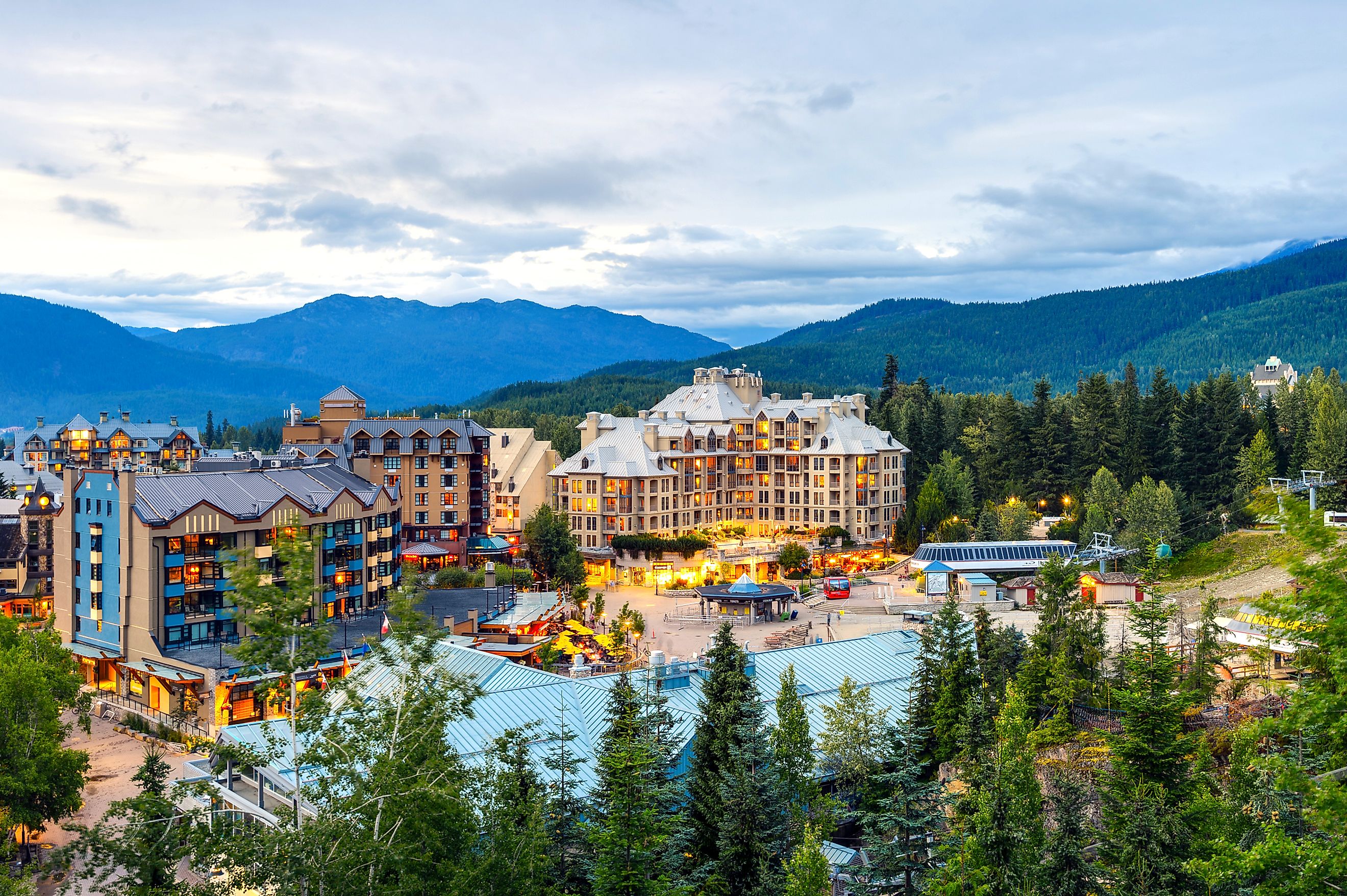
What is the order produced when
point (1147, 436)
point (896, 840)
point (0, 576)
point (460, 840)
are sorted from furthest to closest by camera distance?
point (1147, 436)
point (0, 576)
point (896, 840)
point (460, 840)

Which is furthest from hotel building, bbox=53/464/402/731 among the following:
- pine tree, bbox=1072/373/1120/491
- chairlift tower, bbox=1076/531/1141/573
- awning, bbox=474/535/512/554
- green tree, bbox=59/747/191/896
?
pine tree, bbox=1072/373/1120/491

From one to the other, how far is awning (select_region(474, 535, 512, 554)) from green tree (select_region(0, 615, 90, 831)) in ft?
179

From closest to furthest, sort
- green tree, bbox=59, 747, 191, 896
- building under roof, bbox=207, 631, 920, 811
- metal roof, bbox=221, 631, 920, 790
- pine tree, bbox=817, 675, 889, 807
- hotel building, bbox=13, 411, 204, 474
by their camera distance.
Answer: green tree, bbox=59, 747, 191, 896
pine tree, bbox=817, 675, 889, 807
building under roof, bbox=207, 631, 920, 811
metal roof, bbox=221, 631, 920, 790
hotel building, bbox=13, 411, 204, 474

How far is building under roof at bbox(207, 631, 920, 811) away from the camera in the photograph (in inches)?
1507

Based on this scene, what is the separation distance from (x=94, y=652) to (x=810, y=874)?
5989 centimetres

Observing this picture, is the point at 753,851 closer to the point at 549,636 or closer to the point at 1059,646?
the point at 1059,646

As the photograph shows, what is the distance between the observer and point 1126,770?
33.2 m

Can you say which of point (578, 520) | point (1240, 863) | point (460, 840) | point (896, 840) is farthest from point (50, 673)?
point (578, 520)

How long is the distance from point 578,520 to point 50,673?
198 feet

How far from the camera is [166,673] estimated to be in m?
63.9

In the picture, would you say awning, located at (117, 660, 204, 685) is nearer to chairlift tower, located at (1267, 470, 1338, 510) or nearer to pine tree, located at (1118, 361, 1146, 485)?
chairlift tower, located at (1267, 470, 1338, 510)

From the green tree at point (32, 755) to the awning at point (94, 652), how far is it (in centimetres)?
1878

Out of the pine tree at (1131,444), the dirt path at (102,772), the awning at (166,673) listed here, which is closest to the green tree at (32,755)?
the dirt path at (102,772)

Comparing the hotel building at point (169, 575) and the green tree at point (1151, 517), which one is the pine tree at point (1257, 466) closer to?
the green tree at point (1151, 517)
